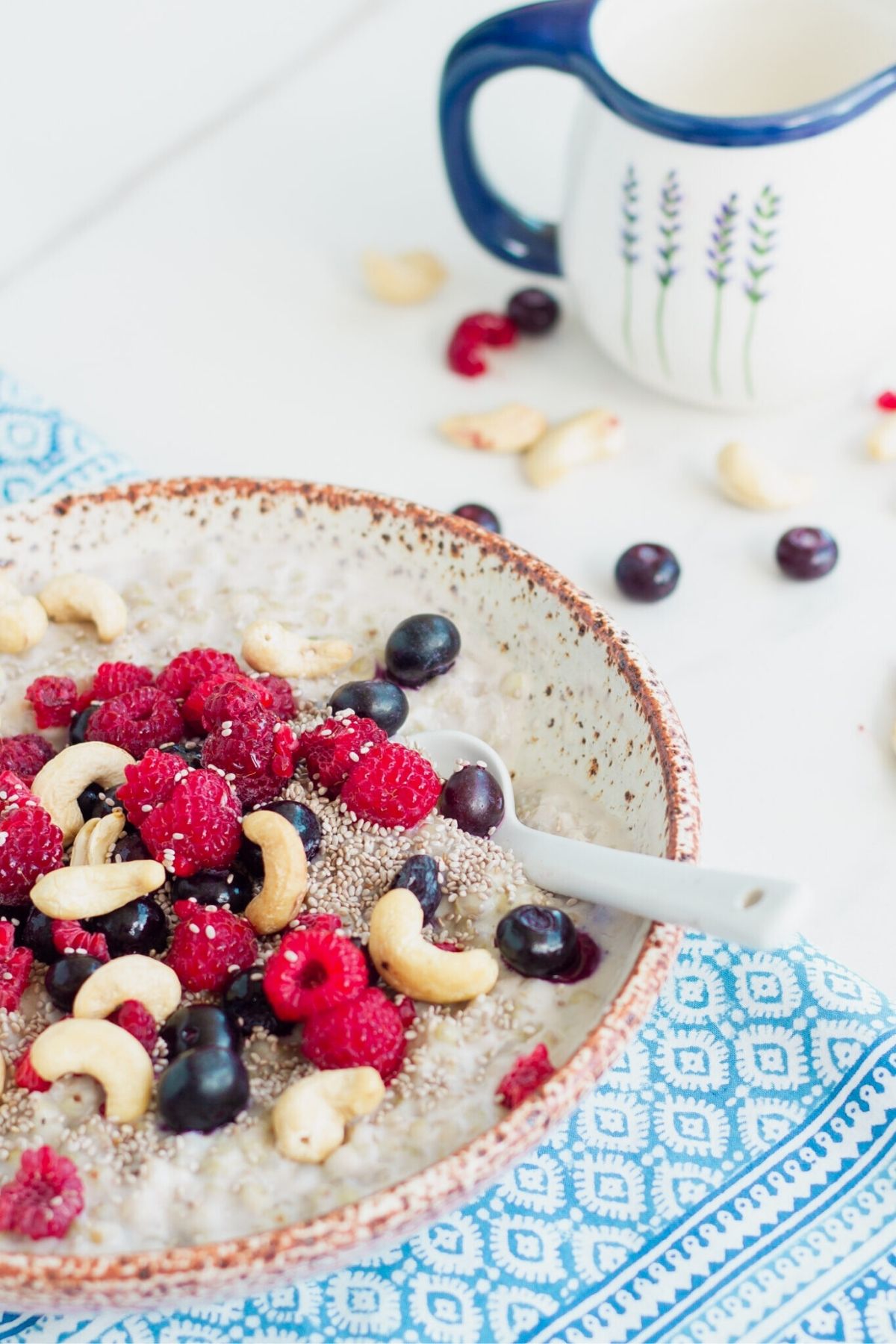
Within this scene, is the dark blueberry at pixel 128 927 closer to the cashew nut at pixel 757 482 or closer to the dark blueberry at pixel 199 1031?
the dark blueberry at pixel 199 1031

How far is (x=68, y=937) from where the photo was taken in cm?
102

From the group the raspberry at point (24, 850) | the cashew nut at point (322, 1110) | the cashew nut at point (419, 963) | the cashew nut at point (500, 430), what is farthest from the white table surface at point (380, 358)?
the raspberry at point (24, 850)

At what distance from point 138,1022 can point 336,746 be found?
10.5 inches

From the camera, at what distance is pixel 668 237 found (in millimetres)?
1540

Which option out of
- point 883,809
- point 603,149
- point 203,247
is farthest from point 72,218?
point 883,809

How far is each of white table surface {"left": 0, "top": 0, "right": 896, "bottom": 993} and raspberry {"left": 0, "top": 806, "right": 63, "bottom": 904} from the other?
619 millimetres

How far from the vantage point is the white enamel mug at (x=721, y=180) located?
1.46 metres

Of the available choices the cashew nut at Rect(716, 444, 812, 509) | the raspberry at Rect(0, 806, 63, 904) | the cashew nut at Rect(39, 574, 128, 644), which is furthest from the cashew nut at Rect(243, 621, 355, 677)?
the cashew nut at Rect(716, 444, 812, 509)

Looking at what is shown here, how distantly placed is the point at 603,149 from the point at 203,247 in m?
0.72

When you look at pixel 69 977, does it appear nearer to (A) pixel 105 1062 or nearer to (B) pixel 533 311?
(A) pixel 105 1062

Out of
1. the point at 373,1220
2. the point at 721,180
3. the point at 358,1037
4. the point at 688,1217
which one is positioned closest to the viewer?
the point at 373,1220

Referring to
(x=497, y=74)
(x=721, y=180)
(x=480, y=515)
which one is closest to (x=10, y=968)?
(x=480, y=515)

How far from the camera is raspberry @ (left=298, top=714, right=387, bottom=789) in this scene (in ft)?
3.68

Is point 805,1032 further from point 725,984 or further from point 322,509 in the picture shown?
point 322,509
